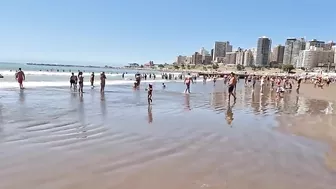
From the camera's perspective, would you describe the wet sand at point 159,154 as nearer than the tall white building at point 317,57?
Yes

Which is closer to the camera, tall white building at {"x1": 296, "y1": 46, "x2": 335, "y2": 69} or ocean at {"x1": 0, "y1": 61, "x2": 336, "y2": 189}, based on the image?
ocean at {"x1": 0, "y1": 61, "x2": 336, "y2": 189}

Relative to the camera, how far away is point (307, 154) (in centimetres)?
687

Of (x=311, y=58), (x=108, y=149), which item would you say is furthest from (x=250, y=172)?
(x=311, y=58)

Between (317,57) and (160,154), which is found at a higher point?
(317,57)

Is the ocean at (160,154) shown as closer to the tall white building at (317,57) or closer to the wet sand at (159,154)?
the wet sand at (159,154)

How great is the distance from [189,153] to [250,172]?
Answer: 4.72 feet

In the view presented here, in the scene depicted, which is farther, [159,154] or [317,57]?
[317,57]

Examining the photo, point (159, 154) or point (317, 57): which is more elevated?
point (317, 57)

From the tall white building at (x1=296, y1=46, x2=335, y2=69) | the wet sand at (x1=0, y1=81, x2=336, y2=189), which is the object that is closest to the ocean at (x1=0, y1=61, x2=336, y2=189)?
the wet sand at (x1=0, y1=81, x2=336, y2=189)

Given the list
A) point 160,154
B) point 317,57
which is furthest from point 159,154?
point 317,57

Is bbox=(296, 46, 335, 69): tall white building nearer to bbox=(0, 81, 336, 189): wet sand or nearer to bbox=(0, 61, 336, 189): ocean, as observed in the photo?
bbox=(0, 61, 336, 189): ocean

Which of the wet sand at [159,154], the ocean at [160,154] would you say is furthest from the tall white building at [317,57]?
the wet sand at [159,154]

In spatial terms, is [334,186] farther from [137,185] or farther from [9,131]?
[9,131]

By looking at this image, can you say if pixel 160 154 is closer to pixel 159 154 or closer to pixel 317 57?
pixel 159 154
